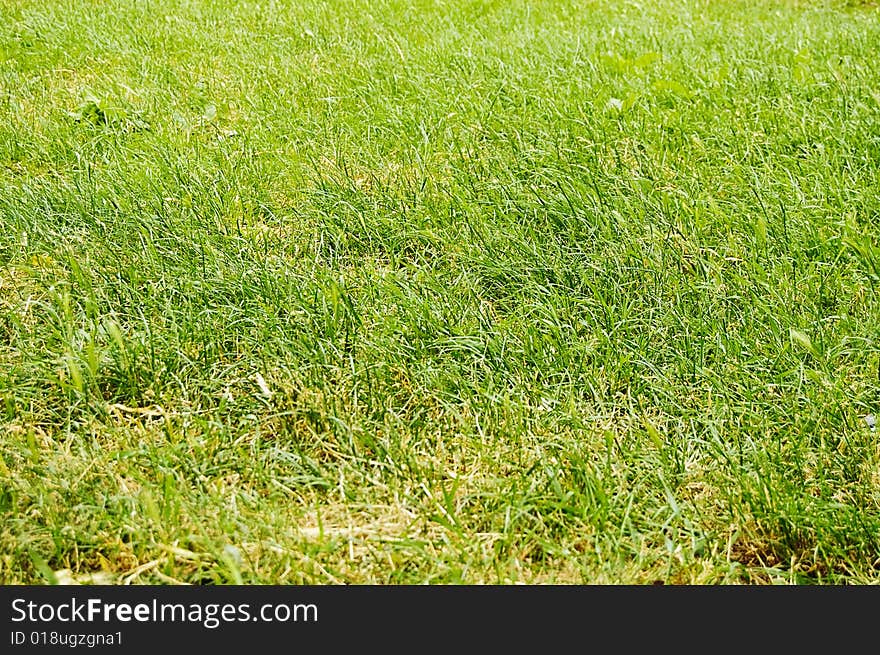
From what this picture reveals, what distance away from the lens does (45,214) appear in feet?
9.93

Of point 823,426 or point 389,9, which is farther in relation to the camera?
point 389,9

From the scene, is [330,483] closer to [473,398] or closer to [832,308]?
[473,398]

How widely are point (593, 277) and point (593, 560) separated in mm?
1106

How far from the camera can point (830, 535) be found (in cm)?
193

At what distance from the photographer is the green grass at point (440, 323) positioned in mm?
1926

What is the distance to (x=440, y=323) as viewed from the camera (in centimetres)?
253

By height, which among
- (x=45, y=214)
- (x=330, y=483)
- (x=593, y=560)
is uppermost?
(x=45, y=214)

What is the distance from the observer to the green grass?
6.32 ft

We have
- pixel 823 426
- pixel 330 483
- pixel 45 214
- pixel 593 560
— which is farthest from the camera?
pixel 45 214

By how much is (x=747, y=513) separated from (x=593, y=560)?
0.38m
